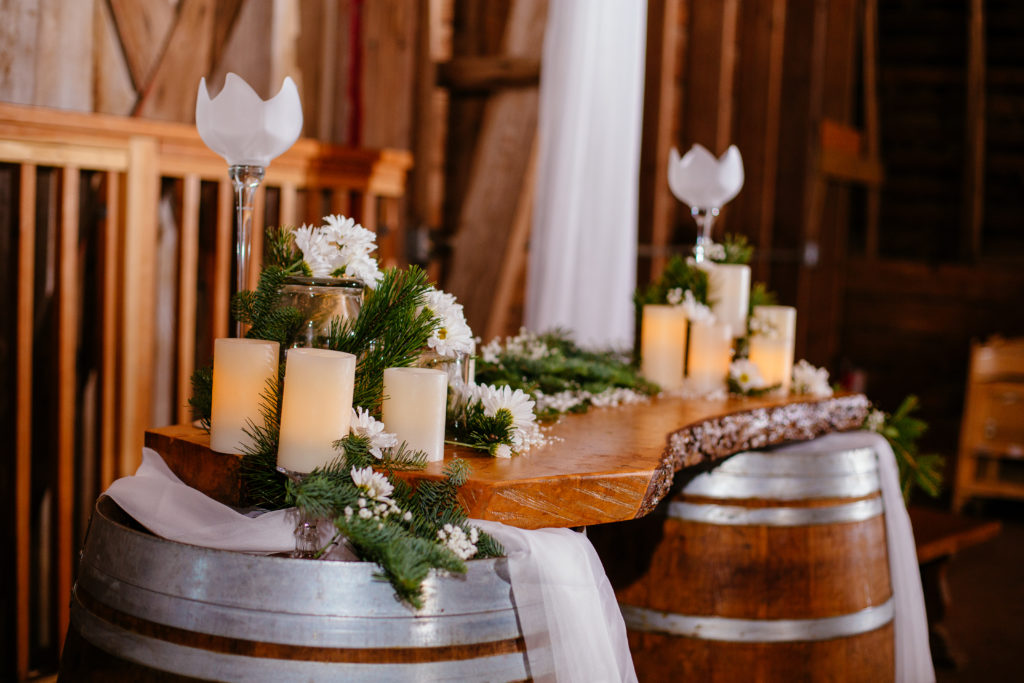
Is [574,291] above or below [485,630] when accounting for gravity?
above

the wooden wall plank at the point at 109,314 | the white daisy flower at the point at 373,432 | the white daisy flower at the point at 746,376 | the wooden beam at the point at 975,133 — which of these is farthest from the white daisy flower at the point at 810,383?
the wooden beam at the point at 975,133

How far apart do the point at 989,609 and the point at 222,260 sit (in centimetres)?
296

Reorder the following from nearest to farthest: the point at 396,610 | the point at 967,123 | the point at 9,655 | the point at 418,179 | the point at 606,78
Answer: the point at 396,610 → the point at 9,655 → the point at 606,78 → the point at 418,179 → the point at 967,123

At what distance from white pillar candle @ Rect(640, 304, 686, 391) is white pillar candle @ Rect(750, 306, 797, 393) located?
19cm

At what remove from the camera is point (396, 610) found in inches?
44.4

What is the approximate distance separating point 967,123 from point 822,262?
5.16 feet

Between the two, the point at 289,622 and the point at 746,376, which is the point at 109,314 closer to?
the point at 746,376

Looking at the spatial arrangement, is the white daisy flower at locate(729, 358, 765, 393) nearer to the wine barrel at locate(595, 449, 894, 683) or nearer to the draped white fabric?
the wine barrel at locate(595, 449, 894, 683)

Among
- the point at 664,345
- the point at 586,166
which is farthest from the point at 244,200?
the point at 586,166

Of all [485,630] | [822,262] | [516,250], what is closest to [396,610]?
[485,630]

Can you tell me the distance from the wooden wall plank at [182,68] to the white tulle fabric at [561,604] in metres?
1.98

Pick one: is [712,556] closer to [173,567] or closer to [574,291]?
[173,567]

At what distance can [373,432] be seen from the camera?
1.33 metres

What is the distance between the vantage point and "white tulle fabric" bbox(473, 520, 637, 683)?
3.92 feet
